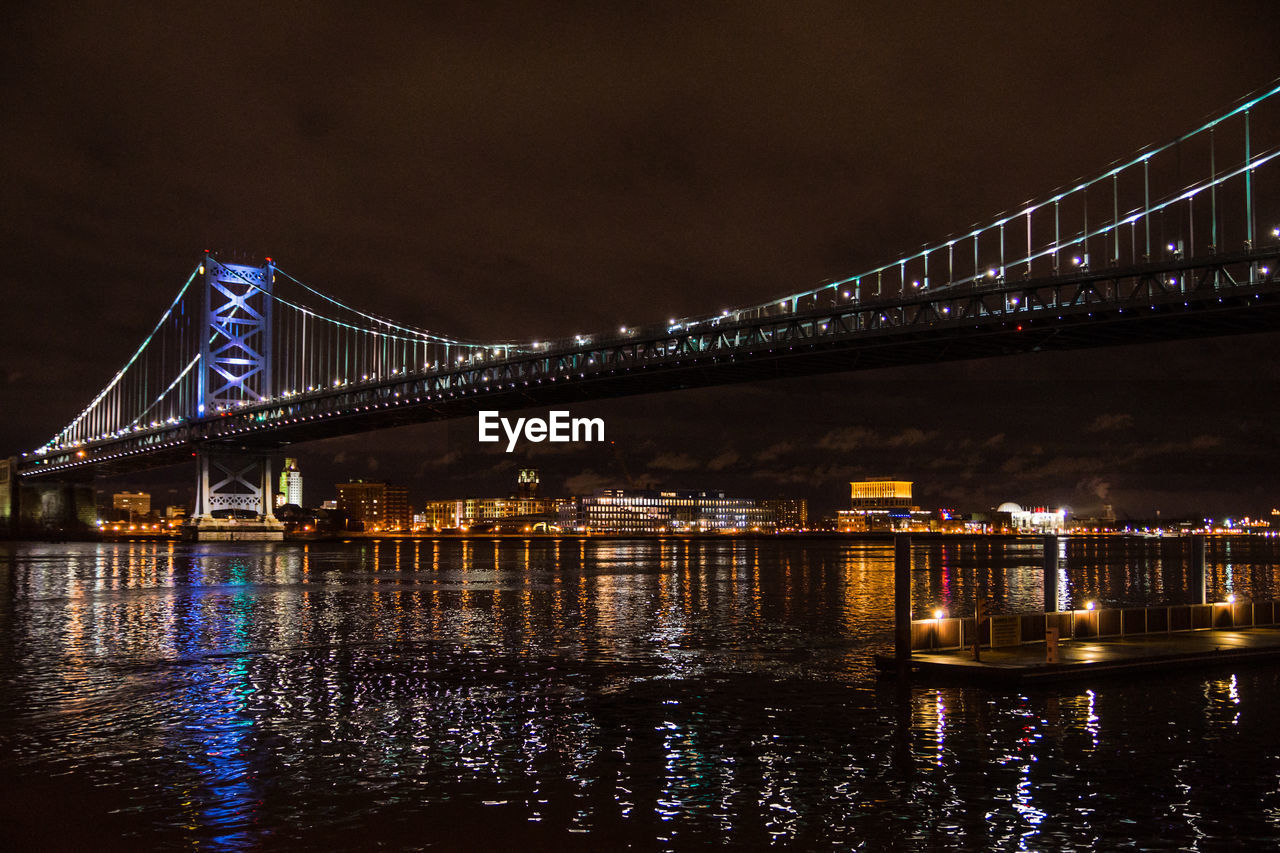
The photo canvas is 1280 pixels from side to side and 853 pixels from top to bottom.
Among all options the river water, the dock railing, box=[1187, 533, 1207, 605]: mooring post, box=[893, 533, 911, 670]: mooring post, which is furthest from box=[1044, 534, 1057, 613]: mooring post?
box=[1187, 533, 1207, 605]: mooring post

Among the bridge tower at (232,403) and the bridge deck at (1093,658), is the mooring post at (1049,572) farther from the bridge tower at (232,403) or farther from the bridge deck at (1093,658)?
the bridge tower at (232,403)

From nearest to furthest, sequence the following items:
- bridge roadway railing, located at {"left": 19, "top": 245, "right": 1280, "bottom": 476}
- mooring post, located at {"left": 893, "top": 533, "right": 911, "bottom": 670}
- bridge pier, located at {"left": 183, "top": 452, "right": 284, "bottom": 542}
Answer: mooring post, located at {"left": 893, "top": 533, "right": 911, "bottom": 670} → bridge roadway railing, located at {"left": 19, "top": 245, "right": 1280, "bottom": 476} → bridge pier, located at {"left": 183, "top": 452, "right": 284, "bottom": 542}

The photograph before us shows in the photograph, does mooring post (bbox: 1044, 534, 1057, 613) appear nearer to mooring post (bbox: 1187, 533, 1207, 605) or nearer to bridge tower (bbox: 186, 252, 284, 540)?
mooring post (bbox: 1187, 533, 1207, 605)

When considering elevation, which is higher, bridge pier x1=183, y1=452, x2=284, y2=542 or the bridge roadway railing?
the bridge roadway railing

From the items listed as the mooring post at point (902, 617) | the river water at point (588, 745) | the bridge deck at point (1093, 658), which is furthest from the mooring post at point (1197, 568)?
the mooring post at point (902, 617)

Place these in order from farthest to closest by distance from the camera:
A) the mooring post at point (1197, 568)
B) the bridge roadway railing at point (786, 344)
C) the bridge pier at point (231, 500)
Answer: the bridge pier at point (231, 500) < the bridge roadway railing at point (786, 344) < the mooring post at point (1197, 568)

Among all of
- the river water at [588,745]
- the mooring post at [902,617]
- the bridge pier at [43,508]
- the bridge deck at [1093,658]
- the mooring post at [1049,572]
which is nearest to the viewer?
the river water at [588,745]
